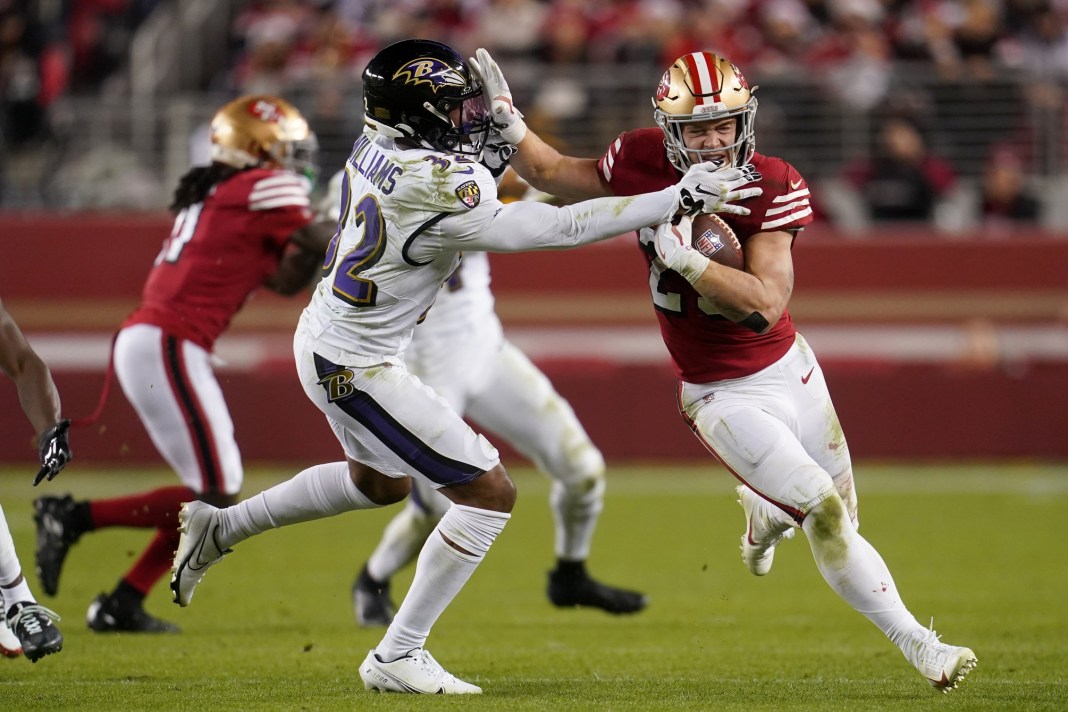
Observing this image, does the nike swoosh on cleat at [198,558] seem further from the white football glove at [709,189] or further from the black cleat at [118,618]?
the white football glove at [709,189]

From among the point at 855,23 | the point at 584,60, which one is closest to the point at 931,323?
the point at 855,23

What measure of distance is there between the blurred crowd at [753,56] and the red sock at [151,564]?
22.6ft

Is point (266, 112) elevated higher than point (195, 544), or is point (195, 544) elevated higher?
point (266, 112)

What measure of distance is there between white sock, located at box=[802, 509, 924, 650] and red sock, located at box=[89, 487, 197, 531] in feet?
9.25

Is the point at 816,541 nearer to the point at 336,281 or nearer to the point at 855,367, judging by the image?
the point at 336,281

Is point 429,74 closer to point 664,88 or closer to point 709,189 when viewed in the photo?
point 664,88

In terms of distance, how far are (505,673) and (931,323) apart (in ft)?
28.3

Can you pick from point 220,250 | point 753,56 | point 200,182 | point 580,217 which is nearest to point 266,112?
point 200,182

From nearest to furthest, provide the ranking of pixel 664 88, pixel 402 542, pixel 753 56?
1. pixel 664 88
2. pixel 402 542
3. pixel 753 56

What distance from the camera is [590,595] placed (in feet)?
23.5

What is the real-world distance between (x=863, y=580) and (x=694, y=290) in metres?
1.09

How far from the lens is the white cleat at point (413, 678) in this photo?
5.04 metres

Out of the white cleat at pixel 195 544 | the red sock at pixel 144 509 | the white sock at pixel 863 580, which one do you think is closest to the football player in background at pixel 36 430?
the white cleat at pixel 195 544

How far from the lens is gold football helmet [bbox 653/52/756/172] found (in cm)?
512
